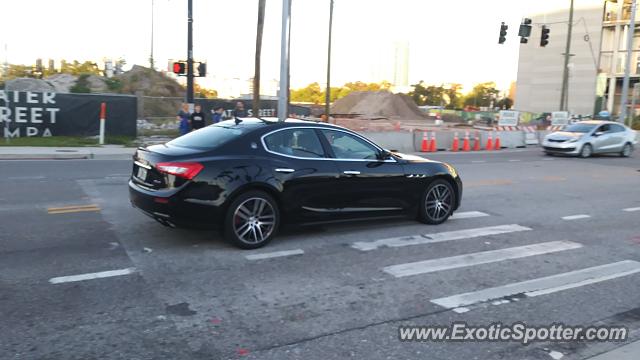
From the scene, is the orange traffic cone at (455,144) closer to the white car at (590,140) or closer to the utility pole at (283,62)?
the white car at (590,140)

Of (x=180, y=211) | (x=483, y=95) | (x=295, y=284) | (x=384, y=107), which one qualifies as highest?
(x=483, y=95)

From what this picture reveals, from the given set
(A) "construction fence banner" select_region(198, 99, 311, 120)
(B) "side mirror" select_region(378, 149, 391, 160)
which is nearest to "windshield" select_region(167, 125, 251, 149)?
(B) "side mirror" select_region(378, 149, 391, 160)

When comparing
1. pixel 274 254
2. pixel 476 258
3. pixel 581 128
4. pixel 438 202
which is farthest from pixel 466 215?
pixel 581 128

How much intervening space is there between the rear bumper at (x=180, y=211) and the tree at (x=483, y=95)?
448 feet

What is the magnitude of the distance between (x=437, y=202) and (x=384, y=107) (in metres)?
64.6

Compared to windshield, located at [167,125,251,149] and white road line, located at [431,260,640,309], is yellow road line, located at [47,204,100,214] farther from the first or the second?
white road line, located at [431,260,640,309]

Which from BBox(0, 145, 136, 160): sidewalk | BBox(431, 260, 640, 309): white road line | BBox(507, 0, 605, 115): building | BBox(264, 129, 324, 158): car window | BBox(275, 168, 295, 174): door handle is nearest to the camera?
BBox(431, 260, 640, 309): white road line

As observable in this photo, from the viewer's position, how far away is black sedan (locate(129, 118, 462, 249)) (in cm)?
639

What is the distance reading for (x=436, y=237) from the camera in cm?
779

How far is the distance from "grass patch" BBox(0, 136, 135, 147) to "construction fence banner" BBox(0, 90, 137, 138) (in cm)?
30

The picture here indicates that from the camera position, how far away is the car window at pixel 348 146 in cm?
752

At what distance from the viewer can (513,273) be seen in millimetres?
6297

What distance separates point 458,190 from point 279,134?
312 centimetres

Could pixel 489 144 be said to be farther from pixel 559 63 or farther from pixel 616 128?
pixel 559 63
